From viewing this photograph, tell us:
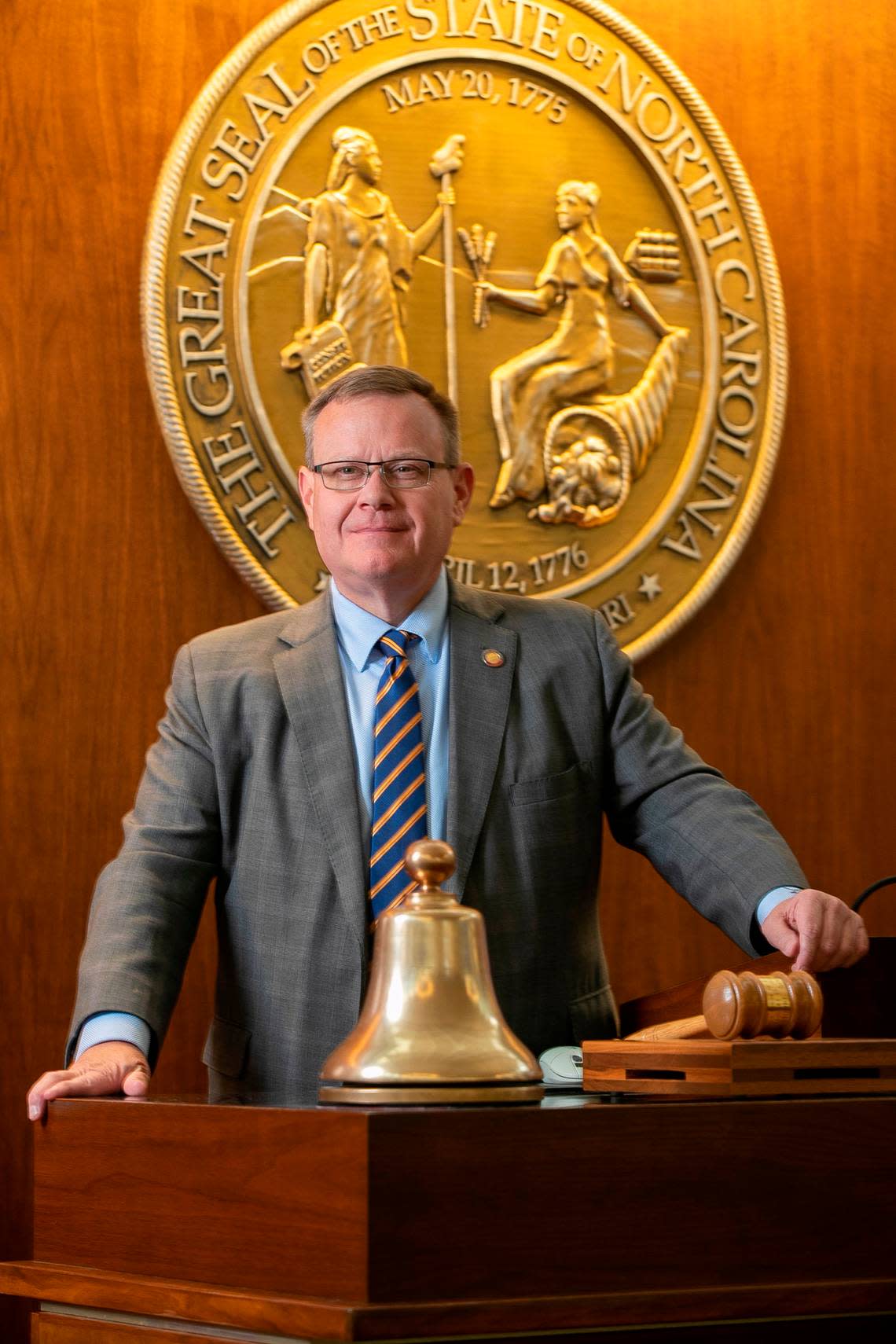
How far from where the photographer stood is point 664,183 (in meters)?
3.56

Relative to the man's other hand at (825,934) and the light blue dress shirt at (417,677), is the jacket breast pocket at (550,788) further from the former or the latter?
the man's other hand at (825,934)

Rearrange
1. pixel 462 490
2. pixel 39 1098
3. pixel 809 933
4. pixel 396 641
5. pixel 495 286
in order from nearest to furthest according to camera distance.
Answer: pixel 39 1098, pixel 809 933, pixel 396 641, pixel 462 490, pixel 495 286

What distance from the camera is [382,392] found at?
8.10 ft

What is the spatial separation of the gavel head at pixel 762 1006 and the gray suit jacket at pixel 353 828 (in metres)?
0.72

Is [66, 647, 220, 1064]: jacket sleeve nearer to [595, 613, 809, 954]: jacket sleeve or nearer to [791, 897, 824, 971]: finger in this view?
[595, 613, 809, 954]: jacket sleeve

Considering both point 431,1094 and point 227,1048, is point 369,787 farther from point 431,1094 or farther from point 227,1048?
point 431,1094

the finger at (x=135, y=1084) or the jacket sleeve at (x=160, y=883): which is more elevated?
the jacket sleeve at (x=160, y=883)

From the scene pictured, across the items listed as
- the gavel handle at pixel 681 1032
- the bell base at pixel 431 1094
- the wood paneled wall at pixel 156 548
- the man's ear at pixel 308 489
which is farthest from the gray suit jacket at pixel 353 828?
the bell base at pixel 431 1094

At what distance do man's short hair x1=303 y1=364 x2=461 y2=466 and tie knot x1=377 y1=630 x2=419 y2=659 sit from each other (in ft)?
0.86

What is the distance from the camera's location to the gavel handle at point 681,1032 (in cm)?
170

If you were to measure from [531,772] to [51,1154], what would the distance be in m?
1.05

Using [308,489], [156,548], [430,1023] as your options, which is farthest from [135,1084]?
[156,548]

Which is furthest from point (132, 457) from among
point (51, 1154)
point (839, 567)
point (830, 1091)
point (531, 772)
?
point (830, 1091)

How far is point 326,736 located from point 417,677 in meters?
0.19
